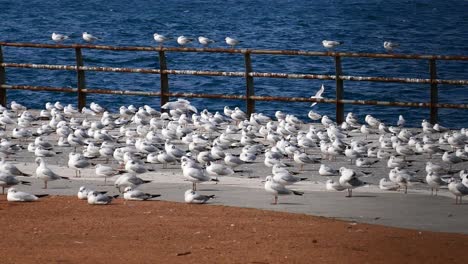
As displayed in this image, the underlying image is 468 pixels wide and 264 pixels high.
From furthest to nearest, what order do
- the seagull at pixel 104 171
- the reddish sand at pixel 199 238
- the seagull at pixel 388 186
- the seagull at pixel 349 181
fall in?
1. the seagull at pixel 104 171
2. the seagull at pixel 388 186
3. the seagull at pixel 349 181
4. the reddish sand at pixel 199 238

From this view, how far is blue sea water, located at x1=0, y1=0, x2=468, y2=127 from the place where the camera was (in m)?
56.4

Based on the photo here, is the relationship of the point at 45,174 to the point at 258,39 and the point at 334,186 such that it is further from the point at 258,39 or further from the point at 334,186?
the point at 258,39

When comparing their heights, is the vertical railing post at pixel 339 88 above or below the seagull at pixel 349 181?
below

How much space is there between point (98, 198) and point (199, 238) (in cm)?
278

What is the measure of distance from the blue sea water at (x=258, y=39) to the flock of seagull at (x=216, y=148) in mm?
20913

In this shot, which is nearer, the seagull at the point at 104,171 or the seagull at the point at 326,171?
the seagull at the point at 104,171

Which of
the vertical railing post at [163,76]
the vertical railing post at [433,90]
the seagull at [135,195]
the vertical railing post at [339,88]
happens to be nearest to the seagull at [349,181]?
the seagull at [135,195]

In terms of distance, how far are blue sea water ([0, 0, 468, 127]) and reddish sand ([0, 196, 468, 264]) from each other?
30.2m

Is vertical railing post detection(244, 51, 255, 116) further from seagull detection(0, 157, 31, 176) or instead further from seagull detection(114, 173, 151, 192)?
seagull detection(114, 173, 151, 192)

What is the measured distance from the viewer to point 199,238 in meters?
15.3

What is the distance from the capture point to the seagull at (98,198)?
1766 cm

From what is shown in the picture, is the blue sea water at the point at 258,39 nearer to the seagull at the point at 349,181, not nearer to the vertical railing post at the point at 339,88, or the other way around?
the vertical railing post at the point at 339,88

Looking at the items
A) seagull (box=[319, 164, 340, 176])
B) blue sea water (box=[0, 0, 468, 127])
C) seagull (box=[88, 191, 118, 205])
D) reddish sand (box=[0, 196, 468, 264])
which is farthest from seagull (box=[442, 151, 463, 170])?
blue sea water (box=[0, 0, 468, 127])

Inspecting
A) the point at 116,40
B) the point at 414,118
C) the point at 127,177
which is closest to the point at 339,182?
the point at 127,177
